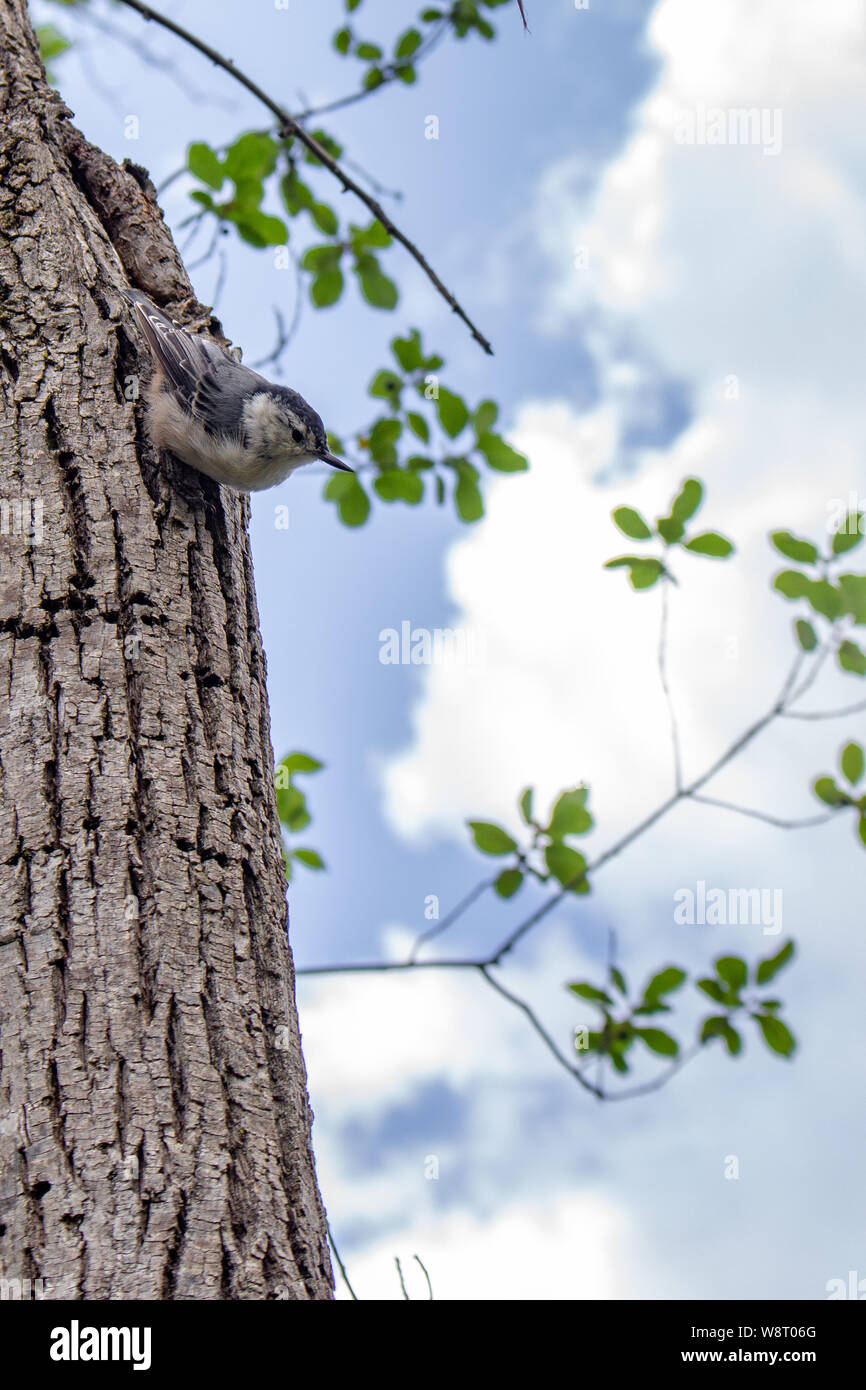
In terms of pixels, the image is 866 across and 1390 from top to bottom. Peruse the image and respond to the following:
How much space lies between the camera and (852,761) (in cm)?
235

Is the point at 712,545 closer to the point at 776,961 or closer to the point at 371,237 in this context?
the point at 776,961

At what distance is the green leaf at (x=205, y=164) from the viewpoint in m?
2.86

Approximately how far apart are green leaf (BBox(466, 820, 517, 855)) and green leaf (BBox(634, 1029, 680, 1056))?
1.97 feet

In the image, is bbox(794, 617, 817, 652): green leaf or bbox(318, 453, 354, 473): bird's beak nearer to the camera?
Result: bbox(794, 617, 817, 652): green leaf

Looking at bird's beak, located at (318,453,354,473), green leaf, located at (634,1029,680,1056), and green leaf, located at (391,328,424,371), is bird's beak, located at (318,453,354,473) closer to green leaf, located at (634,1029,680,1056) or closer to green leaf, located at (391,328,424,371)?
green leaf, located at (391,328,424,371)

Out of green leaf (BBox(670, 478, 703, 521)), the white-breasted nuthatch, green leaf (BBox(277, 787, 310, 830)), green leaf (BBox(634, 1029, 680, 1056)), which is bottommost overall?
green leaf (BBox(634, 1029, 680, 1056))

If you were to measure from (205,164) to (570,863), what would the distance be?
6.63ft

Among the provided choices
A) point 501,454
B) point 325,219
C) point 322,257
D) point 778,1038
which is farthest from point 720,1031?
point 325,219

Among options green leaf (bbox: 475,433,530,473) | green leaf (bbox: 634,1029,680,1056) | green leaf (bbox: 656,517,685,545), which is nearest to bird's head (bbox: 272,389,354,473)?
green leaf (bbox: 475,433,530,473)

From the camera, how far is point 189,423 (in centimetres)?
216

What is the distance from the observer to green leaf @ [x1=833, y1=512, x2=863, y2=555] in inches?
89.0

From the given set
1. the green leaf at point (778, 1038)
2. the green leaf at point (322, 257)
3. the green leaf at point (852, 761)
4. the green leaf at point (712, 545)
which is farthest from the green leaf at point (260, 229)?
the green leaf at point (778, 1038)

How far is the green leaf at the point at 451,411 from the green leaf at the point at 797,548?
983 millimetres
